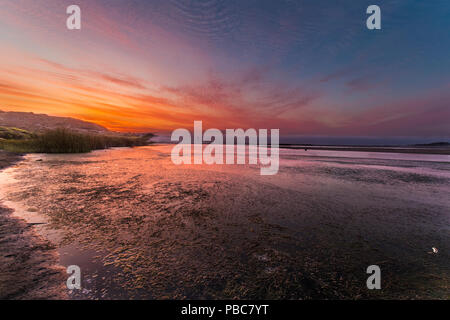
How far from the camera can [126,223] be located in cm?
435

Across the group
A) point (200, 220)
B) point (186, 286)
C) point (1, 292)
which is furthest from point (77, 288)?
point (200, 220)

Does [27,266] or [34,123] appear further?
[34,123]

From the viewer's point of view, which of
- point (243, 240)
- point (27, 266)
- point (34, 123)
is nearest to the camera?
point (27, 266)

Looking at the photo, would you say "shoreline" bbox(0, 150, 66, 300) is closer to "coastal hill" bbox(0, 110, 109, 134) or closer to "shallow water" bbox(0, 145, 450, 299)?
"shallow water" bbox(0, 145, 450, 299)

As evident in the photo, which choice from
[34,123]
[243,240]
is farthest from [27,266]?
[34,123]

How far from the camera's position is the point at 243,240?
364cm

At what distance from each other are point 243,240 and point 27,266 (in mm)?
3654

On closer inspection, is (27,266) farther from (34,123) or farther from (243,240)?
(34,123)

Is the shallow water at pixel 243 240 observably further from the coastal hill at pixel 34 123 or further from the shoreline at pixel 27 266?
the coastal hill at pixel 34 123

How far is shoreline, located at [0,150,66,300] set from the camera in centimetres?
224

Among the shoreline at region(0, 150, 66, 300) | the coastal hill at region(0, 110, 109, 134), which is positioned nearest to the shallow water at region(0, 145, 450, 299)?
the shoreline at region(0, 150, 66, 300)

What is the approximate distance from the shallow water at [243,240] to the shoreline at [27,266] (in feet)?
0.67
